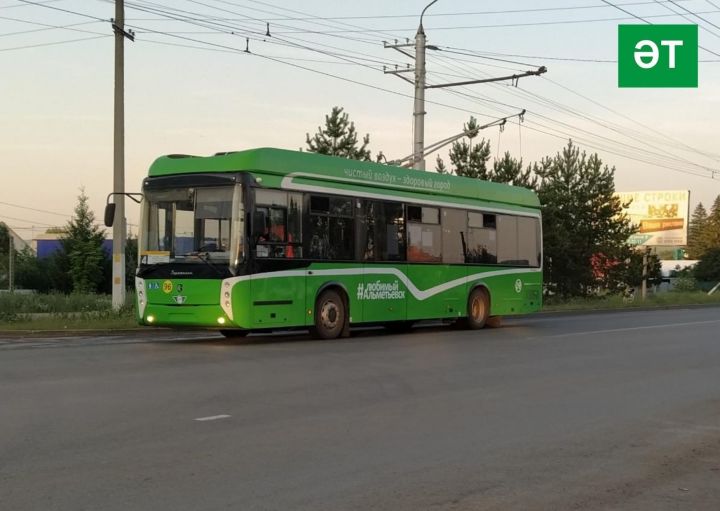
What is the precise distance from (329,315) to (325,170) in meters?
2.84

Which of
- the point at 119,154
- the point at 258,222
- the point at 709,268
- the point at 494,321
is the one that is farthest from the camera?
the point at 709,268

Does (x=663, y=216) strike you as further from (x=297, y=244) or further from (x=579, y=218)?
(x=297, y=244)

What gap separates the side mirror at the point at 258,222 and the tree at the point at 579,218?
26.0 metres

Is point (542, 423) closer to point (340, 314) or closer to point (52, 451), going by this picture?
point (52, 451)

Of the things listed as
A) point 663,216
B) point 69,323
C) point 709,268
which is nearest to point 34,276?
point 69,323

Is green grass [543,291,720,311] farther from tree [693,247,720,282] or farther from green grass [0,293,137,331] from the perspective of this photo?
tree [693,247,720,282]

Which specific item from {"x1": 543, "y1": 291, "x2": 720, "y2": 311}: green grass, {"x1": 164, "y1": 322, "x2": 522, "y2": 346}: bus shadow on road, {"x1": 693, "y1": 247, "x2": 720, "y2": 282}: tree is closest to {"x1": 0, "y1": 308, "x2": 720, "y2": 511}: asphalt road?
{"x1": 164, "y1": 322, "x2": 522, "y2": 346}: bus shadow on road

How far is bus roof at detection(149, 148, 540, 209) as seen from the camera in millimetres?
16062

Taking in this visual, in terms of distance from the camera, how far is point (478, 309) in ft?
72.5

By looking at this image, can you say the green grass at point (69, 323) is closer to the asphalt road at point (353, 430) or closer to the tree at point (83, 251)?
the asphalt road at point (353, 430)

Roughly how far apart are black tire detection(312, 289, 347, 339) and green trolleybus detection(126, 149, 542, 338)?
0.03 metres

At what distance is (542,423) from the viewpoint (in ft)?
28.1

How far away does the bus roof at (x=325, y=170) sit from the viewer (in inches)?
632

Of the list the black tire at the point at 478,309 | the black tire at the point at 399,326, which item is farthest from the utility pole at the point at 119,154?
the black tire at the point at 478,309
